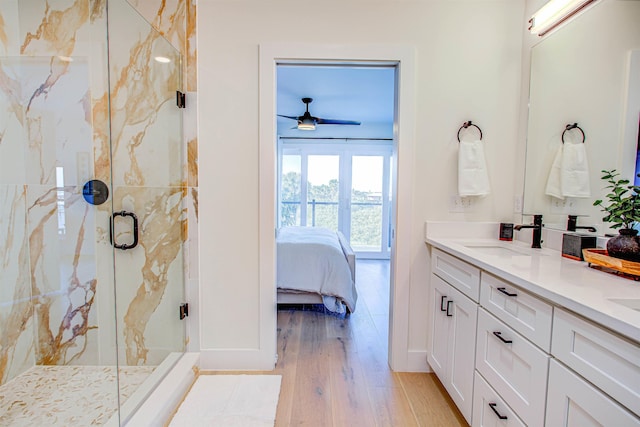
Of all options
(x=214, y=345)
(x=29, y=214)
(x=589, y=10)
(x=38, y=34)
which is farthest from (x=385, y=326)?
(x=38, y=34)

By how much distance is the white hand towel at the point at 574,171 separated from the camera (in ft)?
5.36

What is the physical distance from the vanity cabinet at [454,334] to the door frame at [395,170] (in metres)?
0.22

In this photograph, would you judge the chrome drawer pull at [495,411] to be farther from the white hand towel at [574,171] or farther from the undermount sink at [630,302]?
the white hand towel at [574,171]

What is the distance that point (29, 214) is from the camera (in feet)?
6.48

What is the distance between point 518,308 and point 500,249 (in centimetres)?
77

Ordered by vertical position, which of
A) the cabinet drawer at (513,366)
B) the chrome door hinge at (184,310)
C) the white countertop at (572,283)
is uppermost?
the white countertop at (572,283)

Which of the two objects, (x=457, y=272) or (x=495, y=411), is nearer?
(x=495, y=411)

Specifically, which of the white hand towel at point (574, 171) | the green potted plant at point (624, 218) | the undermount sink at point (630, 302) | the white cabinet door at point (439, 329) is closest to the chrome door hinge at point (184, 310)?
the white cabinet door at point (439, 329)

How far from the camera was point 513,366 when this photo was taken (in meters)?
1.25

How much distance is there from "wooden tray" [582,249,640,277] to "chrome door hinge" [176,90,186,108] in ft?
7.83

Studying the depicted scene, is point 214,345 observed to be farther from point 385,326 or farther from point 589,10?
point 589,10

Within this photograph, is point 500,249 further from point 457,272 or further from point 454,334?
point 454,334

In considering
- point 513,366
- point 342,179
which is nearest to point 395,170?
point 513,366

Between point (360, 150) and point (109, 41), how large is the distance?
4608 millimetres
